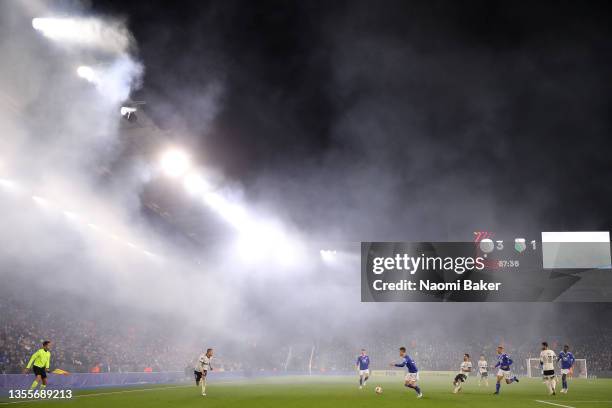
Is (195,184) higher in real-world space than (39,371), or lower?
higher

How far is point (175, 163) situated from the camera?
33719 millimetres

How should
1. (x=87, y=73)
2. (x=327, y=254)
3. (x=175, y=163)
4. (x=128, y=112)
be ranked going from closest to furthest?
1. (x=87, y=73)
2. (x=128, y=112)
3. (x=175, y=163)
4. (x=327, y=254)

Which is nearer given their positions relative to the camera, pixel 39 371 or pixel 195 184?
pixel 39 371

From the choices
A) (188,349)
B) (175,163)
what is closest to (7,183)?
(175,163)

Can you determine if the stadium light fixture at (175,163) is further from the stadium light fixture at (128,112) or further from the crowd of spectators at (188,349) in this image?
the crowd of spectators at (188,349)

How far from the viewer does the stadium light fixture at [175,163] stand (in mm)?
32375

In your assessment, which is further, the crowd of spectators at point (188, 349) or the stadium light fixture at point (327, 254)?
the stadium light fixture at point (327, 254)

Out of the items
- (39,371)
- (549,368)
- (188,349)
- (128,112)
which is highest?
(128,112)

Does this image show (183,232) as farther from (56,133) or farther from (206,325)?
(56,133)

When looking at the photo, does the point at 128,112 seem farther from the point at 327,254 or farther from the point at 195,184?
the point at 327,254

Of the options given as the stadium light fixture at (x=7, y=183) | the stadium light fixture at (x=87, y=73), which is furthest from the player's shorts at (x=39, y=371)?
the stadium light fixture at (x=7, y=183)

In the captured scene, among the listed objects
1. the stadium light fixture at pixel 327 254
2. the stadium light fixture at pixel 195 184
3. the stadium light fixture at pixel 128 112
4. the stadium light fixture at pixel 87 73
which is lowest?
the stadium light fixture at pixel 327 254

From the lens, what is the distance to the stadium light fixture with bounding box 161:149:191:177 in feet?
106

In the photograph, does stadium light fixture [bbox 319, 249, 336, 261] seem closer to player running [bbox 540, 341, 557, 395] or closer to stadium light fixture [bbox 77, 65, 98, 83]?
player running [bbox 540, 341, 557, 395]
